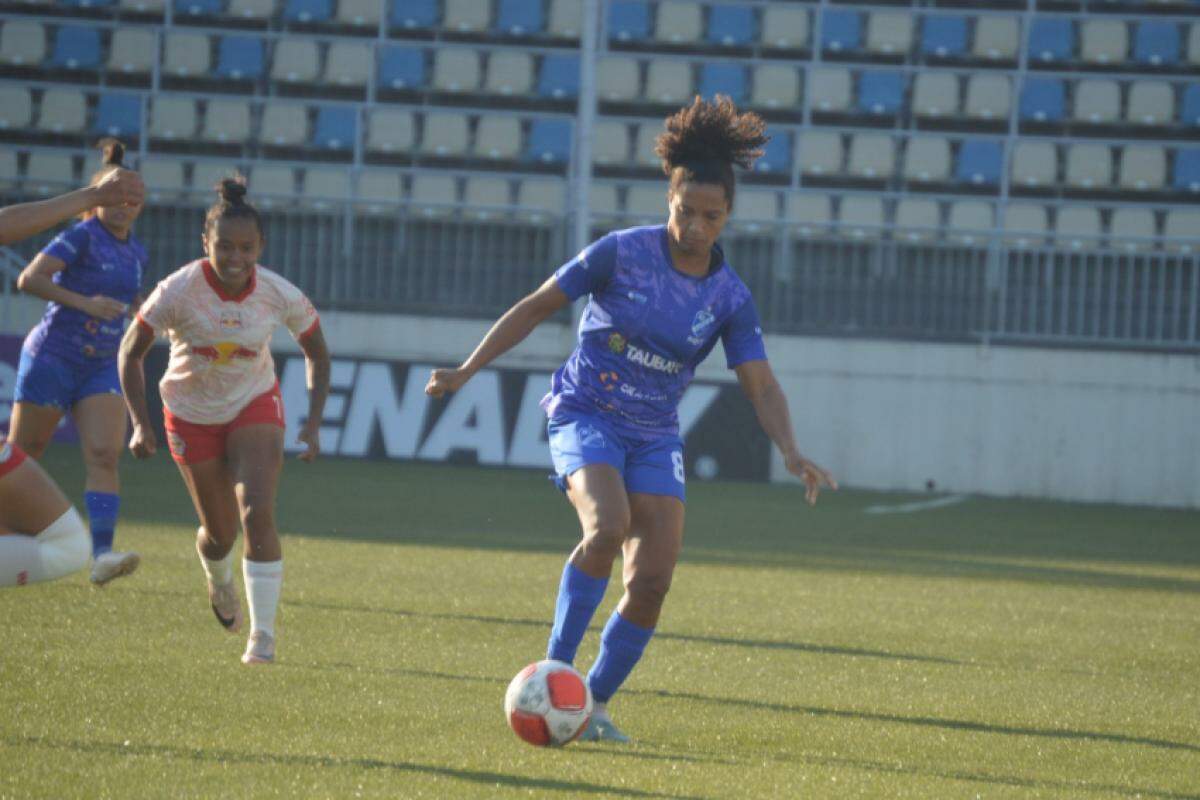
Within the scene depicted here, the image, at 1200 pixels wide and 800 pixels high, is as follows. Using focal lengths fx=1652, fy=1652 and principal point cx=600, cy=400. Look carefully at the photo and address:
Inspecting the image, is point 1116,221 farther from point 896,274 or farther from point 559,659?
point 559,659

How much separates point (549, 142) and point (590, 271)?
58.0ft

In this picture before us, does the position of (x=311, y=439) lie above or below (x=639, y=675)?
above

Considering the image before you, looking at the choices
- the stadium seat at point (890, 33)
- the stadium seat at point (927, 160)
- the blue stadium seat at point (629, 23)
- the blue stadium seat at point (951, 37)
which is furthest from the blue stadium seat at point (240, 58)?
the blue stadium seat at point (951, 37)

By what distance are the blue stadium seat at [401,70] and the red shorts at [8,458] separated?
19.5m

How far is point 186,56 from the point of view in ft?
78.6

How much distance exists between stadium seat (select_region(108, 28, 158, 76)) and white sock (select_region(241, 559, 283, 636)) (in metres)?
18.6

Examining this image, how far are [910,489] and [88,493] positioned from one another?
12.5 meters

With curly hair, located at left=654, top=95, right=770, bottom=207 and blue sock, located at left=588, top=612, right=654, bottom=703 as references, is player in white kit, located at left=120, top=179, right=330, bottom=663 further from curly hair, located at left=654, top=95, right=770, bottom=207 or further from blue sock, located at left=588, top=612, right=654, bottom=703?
curly hair, located at left=654, top=95, right=770, bottom=207

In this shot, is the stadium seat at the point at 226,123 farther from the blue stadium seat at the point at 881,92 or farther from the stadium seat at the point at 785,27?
the blue stadium seat at the point at 881,92

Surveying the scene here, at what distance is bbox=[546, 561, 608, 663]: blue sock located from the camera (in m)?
5.57

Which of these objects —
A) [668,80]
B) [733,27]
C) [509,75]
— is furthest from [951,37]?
[509,75]

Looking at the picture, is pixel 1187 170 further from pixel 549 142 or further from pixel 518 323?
pixel 518 323

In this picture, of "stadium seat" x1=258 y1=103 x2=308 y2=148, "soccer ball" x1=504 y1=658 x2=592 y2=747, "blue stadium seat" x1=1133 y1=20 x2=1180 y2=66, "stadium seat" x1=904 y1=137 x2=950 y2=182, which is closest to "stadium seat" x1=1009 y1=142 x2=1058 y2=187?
"stadium seat" x1=904 y1=137 x2=950 y2=182

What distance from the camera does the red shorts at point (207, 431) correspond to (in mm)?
7043
